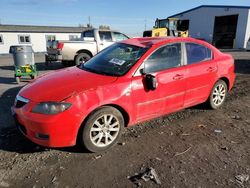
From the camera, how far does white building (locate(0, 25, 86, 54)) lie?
88.4ft

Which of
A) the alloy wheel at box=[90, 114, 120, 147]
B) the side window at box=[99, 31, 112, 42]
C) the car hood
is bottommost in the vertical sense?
the alloy wheel at box=[90, 114, 120, 147]

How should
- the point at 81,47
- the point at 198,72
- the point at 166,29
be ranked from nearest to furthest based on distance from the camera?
the point at 198,72 → the point at 81,47 → the point at 166,29

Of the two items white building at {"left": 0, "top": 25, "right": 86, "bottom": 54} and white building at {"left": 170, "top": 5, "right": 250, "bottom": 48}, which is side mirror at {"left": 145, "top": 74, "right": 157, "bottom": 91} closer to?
white building at {"left": 170, "top": 5, "right": 250, "bottom": 48}

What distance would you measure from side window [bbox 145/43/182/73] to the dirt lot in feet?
3.72

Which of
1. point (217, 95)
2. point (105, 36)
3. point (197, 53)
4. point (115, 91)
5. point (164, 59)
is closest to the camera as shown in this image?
point (115, 91)

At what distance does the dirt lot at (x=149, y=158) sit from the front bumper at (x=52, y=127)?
0.33 meters

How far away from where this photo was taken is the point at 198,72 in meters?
4.39

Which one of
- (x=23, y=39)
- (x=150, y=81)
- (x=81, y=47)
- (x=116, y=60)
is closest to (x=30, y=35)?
(x=23, y=39)

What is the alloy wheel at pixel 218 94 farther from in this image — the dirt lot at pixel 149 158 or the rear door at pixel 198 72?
the dirt lot at pixel 149 158

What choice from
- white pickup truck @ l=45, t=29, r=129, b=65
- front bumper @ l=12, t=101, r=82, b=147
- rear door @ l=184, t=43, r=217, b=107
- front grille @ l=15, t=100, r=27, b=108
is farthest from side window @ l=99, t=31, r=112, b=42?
front bumper @ l=12, t=101, r=82, b=147

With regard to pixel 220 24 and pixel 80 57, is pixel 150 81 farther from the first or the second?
pixel 220 24

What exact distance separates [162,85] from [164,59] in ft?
Result: 1.64

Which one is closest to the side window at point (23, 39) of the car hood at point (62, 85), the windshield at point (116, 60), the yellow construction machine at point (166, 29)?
the yellow construction machine at point (166, 29)

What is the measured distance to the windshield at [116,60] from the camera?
3758 millimetres
